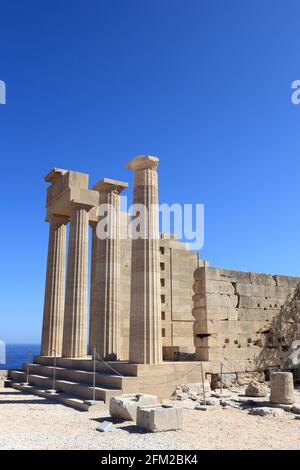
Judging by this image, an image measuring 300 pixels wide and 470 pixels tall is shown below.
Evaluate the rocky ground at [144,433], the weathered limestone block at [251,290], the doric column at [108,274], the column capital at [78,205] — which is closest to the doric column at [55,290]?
the column capital at [78,205]

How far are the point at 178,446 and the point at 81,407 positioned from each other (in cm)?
616

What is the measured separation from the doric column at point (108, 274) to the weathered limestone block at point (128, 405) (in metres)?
7.46

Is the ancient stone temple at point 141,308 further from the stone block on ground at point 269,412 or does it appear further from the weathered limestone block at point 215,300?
the stone block on ground at point 269,412

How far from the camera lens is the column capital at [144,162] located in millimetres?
18875

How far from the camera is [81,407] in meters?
14.5

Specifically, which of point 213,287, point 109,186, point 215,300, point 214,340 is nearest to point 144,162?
point 109,186

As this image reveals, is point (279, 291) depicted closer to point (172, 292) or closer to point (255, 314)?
point (255, 314)

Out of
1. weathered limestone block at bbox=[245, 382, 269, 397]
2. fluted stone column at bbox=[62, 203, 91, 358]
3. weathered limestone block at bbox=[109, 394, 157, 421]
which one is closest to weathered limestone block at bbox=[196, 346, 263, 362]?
weathered limestone block at bbox=[245, 382, 269, 397]

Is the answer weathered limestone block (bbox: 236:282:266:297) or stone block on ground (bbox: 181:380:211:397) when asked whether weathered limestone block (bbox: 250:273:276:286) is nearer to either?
weathered limestone block (bbox: 236:282:266:297)

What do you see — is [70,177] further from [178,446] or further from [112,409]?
[178,446]

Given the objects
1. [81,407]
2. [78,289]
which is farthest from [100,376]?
[78,289]

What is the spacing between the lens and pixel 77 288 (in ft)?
75.5

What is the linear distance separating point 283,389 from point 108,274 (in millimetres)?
10237

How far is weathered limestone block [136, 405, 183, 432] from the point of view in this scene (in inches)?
417
